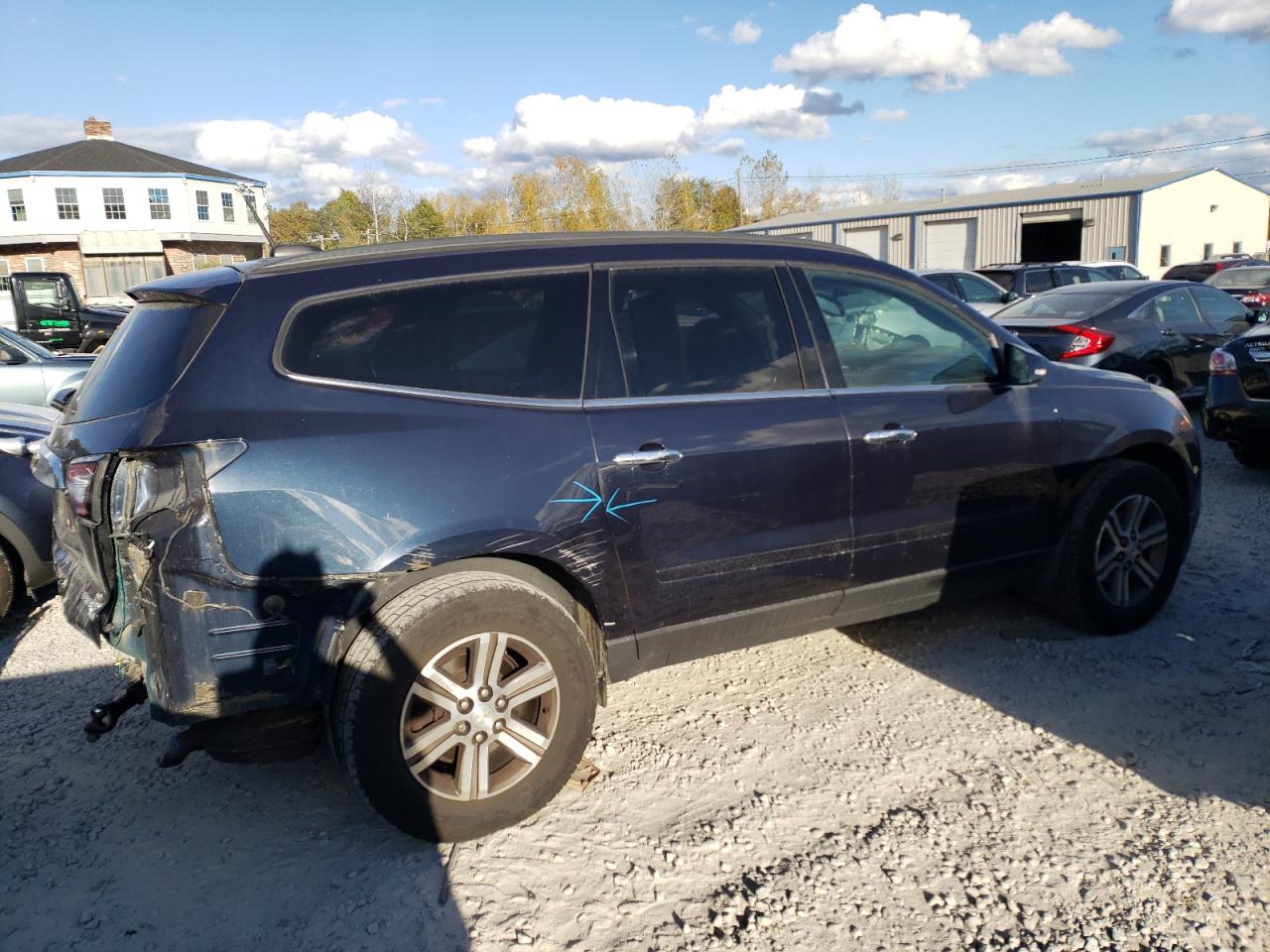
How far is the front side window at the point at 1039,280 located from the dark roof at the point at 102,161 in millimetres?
40473

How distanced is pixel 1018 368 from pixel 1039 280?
14.5 meters

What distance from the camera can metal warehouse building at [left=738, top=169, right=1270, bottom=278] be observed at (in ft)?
125

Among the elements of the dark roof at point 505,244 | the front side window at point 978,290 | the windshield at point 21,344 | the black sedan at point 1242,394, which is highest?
the dark roof at point 505,244

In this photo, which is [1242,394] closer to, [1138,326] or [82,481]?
[1138,326]

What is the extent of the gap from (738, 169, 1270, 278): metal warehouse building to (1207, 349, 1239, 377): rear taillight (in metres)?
30.5

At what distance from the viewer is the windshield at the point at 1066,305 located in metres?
10.1

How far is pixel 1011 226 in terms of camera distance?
40.6 metres

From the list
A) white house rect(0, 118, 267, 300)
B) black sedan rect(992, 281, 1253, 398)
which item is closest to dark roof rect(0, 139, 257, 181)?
white house rect(0, 118, 267, 300)

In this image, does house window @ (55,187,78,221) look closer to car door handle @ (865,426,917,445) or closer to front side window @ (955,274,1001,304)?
front side window @ (955,274,1001,304)

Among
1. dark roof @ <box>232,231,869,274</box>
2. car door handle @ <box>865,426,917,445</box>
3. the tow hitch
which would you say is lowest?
the tow hitch

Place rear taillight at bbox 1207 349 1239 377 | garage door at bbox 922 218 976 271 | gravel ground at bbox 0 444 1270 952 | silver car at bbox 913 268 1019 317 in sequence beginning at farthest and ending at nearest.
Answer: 1. garage door at bbox 922 218 976 271
2. silver car at bbox 913 268 1019 317
3. rear taillight at bbox 1207 349 1239 377
4. gravel ground at bbox 0 444 1270 952

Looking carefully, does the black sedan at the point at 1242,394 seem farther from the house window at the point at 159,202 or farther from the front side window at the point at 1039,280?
the house window at the point at 159,202

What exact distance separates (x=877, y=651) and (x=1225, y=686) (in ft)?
4.84

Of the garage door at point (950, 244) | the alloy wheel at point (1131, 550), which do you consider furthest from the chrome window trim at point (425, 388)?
the garage door at point (950, 244)
